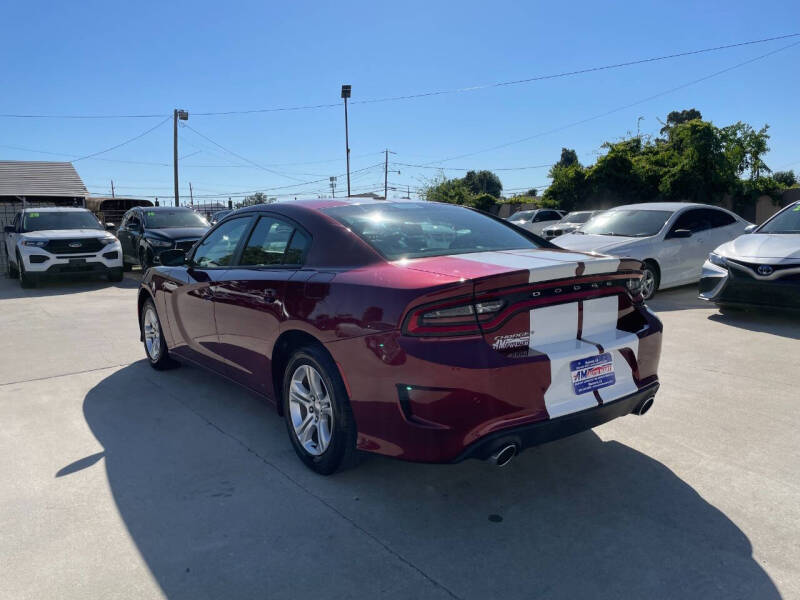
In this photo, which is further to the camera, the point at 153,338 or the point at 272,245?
the point at 153,338

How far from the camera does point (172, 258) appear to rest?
4.94 m

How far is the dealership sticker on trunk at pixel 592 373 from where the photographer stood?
2676 millimetres

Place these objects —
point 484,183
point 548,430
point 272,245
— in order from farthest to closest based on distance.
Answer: point 484,183
point 272,245
point 548,430

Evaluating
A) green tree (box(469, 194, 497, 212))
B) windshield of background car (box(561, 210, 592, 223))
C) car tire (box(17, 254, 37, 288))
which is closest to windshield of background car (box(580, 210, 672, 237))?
car tire (box(17, 254, 37, 288))

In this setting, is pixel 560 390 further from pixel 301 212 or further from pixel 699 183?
pixel 699 183

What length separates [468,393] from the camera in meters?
2.45

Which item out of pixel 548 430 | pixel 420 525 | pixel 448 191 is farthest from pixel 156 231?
pixel 448 191

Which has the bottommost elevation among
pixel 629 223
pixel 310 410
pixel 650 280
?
pixel 310 410

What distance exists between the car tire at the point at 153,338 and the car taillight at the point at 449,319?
3392 millimetres

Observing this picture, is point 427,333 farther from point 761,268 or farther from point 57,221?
point 57,221

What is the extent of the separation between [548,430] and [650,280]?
685 centimetres

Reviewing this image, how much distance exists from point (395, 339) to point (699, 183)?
2611cm

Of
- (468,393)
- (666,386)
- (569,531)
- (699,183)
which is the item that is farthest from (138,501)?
(699,183)

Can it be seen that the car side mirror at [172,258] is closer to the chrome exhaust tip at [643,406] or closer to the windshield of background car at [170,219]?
the chrome exhaust tip at [643,406]
